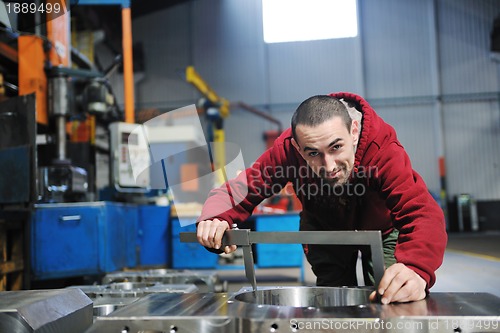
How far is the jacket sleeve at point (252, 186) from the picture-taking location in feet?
4.41

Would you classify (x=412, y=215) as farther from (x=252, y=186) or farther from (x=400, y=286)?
(x=252, y=186)

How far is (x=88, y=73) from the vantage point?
3371mm

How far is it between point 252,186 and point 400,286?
2.05 feet

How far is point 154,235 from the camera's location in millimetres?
3988

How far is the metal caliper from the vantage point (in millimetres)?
859

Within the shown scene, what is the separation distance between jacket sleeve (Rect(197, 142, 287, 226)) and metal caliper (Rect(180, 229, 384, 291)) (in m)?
0.31

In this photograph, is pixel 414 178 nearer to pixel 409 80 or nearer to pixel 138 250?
pixel 138 250

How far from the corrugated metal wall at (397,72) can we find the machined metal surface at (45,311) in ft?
26.1

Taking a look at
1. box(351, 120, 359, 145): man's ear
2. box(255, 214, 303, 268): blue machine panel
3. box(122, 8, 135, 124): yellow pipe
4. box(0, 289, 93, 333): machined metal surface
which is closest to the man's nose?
box(351, 120, 359, 145): man's ear

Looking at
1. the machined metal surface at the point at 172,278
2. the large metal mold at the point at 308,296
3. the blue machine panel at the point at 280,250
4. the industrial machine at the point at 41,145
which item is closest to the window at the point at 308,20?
the large metal mold at the point at 308,296

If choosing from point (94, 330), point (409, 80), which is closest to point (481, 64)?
point (409, 80)

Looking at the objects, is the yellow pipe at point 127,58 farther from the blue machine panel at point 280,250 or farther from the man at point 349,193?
the man at point 349,193

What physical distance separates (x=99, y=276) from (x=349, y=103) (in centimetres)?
242

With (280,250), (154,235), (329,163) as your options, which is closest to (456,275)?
(280,250)
